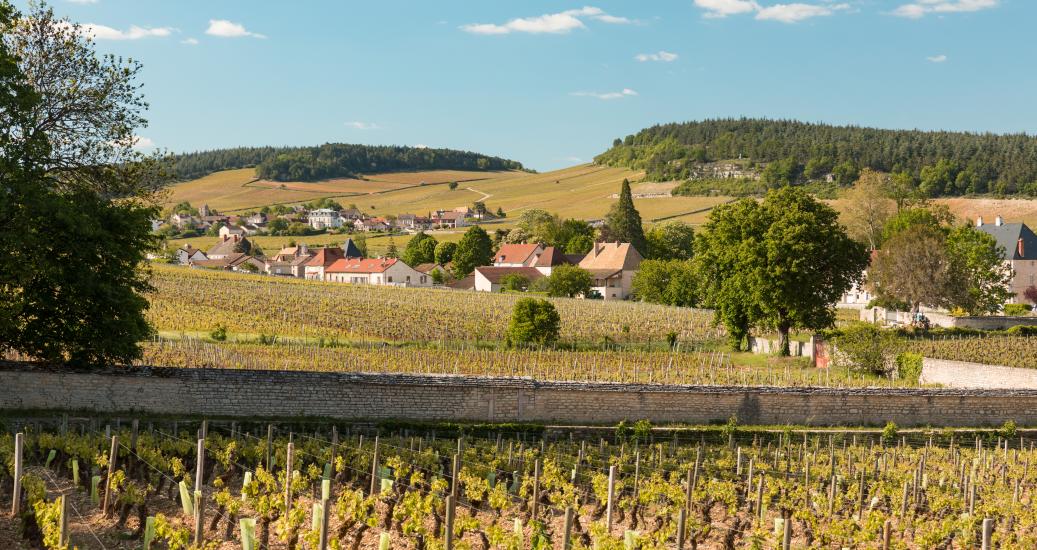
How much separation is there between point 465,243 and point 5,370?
77.7m

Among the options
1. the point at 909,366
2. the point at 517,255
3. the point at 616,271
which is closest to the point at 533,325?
the point at 909,366

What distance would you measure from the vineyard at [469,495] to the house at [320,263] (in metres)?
79.5

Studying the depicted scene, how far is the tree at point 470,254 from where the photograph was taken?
10069 centimetres

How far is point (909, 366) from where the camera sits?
126 feet

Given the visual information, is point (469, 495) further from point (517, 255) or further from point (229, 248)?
point (229, 248)

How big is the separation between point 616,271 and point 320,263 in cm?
3549

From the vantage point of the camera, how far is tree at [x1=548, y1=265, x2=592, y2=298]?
76.7 m

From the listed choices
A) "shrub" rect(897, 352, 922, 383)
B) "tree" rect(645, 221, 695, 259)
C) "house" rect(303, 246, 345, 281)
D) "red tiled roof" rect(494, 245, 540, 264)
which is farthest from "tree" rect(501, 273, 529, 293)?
"shrub" rect(897, 352, 922, 383)

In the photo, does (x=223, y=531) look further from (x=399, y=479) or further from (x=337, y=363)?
(x=337, y=363)

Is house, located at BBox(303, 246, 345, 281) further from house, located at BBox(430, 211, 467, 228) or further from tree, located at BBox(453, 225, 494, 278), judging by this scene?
house, located at BBox(430, 211, 467, 228)

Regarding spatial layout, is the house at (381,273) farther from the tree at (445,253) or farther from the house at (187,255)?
the house at (187,255)

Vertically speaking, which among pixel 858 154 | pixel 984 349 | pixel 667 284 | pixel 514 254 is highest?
pixel 858 154

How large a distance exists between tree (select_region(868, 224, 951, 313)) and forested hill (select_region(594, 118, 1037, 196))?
77102 millimetres

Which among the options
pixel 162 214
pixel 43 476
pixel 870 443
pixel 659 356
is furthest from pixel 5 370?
pixel 659 356
